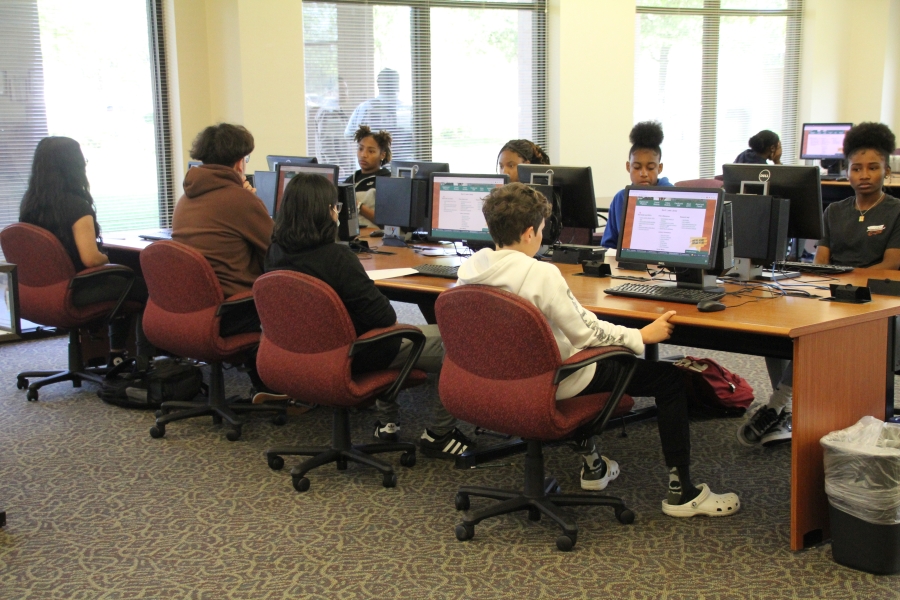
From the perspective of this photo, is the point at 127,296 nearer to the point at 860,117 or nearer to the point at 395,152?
the point at 395,152

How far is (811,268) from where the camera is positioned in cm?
383

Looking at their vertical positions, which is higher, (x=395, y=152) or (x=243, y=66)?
(x=243, y=66)

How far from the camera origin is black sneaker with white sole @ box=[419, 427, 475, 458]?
3.64 m

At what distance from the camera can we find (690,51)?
28.0 ft

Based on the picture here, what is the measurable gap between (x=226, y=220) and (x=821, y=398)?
2455mm

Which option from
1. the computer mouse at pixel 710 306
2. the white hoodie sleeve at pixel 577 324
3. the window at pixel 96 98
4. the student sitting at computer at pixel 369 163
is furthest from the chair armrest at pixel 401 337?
the window at pixel 96 98

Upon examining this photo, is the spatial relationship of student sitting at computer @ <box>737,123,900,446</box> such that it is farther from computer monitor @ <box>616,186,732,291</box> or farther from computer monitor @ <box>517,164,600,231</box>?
computer monitor @ <box>517,164,600,231</box>

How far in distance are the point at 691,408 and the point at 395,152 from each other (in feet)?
12.8

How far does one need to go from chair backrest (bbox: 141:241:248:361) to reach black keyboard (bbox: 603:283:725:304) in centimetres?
156

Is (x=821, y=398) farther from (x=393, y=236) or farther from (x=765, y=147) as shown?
(x=765, y=147)

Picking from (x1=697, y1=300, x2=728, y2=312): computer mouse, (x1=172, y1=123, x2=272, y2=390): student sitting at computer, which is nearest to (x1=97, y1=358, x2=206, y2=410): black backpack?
(x1=172, y1=123, x2=272, y2=390): student sitting at computer

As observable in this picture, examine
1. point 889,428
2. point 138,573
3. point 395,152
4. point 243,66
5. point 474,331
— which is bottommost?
point 138,573

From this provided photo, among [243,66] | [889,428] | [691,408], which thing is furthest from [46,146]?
[889,428]

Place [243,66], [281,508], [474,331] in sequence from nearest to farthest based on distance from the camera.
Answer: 1. [474,331]
2. [281,508]
3. [243,66]
